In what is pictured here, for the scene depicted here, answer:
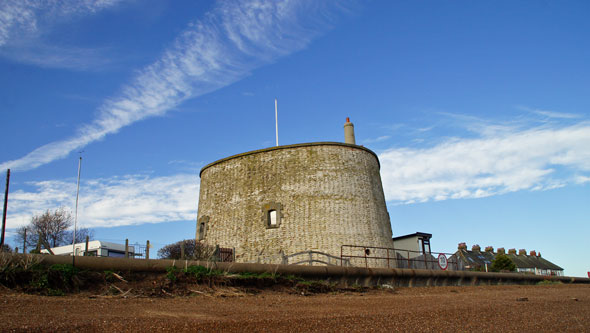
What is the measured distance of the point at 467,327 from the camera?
630cm

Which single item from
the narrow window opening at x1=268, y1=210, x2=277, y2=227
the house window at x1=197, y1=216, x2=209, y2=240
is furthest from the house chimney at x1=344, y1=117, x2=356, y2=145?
the house window at x1=197, y1=216, x2=209, y2=240

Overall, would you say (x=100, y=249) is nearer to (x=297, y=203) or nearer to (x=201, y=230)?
(x=201, y=230)

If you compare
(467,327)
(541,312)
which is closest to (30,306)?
(467,327)

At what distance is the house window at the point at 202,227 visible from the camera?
881 inches

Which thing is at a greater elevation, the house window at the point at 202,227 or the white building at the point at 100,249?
the house window at the point at 202,227

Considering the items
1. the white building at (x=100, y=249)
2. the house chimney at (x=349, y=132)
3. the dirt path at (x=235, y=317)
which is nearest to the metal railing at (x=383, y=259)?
the house chimney at (x=349, y=132)

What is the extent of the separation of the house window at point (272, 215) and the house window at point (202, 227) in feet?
12.7

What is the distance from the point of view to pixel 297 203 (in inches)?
778

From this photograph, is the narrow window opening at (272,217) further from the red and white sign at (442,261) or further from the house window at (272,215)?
the red and white sign at (442,261)

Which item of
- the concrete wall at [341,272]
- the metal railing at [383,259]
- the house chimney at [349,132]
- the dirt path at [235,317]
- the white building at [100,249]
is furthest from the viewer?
the white building at [100,249]

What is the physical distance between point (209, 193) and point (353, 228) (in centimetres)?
778

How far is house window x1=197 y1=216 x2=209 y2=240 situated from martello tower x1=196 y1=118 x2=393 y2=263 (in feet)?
0.30

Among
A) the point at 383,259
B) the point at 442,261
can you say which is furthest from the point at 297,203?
the point at 442,261

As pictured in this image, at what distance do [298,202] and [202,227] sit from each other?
5.97m
